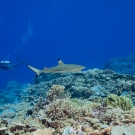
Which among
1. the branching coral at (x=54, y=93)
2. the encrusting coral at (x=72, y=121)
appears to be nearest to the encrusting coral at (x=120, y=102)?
the encrusting coral at (x=72, y=121)

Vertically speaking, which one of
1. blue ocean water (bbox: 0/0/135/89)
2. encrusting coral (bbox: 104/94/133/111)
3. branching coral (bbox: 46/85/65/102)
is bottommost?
encrusting coral (bbox: 104/94/133/111)

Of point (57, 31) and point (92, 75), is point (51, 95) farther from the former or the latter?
point (57, 31)

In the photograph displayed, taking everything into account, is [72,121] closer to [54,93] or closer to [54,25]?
[54,93]

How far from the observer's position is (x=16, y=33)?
155m

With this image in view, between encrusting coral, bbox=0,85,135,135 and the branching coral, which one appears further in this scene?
the branching coral

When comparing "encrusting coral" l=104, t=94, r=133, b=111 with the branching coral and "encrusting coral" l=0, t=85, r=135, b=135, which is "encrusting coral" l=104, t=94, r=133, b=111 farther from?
the branching coral

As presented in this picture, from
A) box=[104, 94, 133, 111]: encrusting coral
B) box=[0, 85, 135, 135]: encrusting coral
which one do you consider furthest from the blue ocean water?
box=[0, 85, 135, 135]: encrusting coral

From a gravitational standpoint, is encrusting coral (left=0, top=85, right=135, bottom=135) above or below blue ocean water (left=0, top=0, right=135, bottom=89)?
below

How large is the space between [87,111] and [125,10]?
181m

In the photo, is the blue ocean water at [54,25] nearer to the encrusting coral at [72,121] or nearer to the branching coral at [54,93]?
the branching coral at [54,93]

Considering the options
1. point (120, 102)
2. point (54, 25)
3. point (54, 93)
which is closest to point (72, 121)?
point (120, 102)

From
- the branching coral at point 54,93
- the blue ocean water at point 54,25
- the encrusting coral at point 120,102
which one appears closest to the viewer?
the encrusting coral at point 120,102

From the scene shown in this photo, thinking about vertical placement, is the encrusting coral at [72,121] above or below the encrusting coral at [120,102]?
below

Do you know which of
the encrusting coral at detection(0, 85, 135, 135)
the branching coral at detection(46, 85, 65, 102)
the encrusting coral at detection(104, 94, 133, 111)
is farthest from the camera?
the branching coral at detection(46, 85, 65, 102)
